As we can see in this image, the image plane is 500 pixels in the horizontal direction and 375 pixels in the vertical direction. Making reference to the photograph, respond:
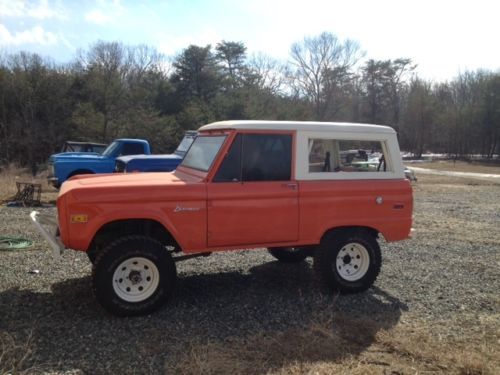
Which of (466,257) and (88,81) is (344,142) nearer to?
(466,257)

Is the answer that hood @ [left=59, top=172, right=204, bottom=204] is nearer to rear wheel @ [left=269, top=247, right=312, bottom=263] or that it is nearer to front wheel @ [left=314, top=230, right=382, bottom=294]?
front wheel @ [left=314, top=230, right=382, bottom=294]

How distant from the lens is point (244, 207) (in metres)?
5.09

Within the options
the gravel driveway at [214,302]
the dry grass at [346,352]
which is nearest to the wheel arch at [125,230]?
the gravel driveway at [214,302]

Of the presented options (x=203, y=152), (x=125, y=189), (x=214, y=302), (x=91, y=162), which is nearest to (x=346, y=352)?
(x=214, y=302)

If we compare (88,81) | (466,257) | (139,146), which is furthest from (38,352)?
(88,81)

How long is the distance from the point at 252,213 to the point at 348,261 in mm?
1505

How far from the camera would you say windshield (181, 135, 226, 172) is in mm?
5289

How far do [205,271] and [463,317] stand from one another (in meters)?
3.35

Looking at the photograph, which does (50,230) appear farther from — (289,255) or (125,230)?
(289,255)

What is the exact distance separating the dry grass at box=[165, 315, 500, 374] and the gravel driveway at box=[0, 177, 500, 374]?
13cm

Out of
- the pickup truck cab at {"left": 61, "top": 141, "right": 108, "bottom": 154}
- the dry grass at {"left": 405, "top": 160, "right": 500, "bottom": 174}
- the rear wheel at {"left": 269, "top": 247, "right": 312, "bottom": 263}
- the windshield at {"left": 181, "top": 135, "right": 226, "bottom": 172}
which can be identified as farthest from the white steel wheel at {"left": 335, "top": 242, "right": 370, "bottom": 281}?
the dry grass at {"left": 405, "top": 160, "right": 500, "bottom": 174}

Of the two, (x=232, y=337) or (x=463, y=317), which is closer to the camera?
(x=232, y=337)

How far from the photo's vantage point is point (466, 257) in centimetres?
779

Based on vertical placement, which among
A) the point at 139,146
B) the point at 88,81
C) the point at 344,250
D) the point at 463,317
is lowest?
the point at 463,317
